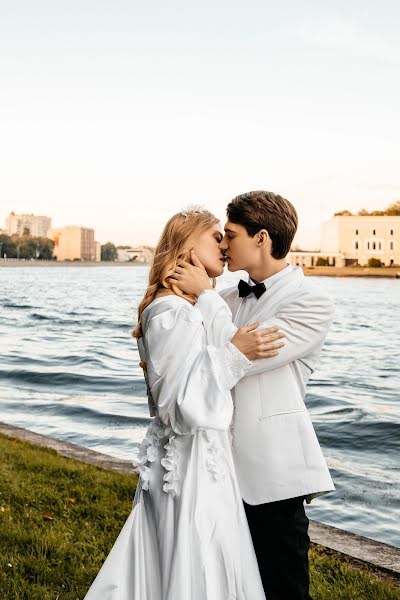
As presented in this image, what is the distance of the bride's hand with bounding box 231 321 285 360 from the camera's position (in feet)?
8.77

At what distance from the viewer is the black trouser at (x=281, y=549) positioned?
2.84 m

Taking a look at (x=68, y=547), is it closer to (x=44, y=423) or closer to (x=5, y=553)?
(x=5, y=553)

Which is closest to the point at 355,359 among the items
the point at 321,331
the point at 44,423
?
the point at 44,423

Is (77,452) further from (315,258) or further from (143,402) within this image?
(315,258)

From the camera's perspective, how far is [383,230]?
15625 cm

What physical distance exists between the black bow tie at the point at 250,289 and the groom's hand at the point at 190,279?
21cm

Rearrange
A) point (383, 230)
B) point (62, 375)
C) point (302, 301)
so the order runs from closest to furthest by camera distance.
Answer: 1. point (302, 301)
2. point (62, 375)
3. point (383, 230)

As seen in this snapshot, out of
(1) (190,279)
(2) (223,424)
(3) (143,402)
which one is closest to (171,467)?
(2) (223,424)

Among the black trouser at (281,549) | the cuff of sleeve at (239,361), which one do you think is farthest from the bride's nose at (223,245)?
the black trouser at (281,549)

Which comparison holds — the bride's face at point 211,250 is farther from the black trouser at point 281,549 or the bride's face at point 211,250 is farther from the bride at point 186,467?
the black trouser at point 281,549

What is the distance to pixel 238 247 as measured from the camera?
2.89 meters

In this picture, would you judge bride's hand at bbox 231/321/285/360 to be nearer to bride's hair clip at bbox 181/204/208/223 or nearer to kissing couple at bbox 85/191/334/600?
kissing couple at bbox 85/191/334/600

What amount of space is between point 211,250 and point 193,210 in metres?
0.16

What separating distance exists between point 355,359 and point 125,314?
21.1 m
